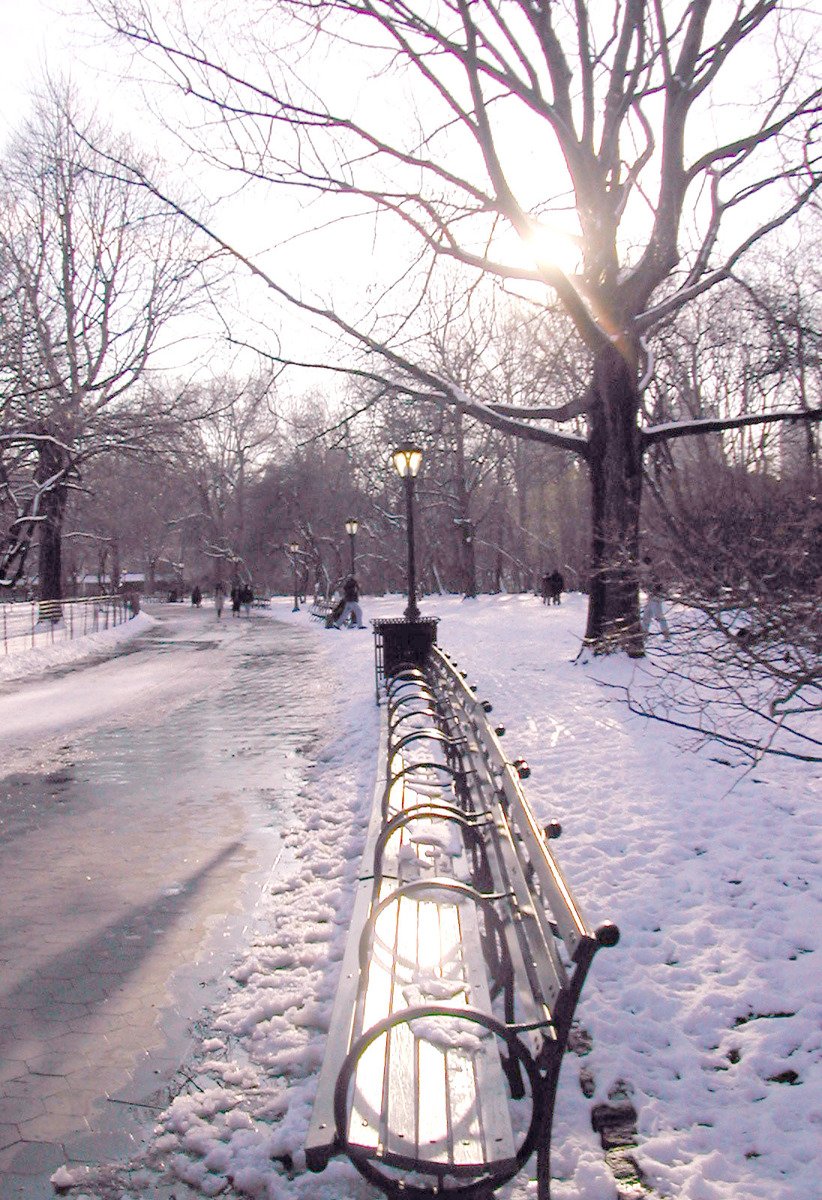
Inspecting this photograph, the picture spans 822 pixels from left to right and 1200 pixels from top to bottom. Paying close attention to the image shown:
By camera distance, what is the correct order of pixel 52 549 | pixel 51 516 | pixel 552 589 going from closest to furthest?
1. pixel 51 516
2. pixel 52 549
3. pixel 552 589

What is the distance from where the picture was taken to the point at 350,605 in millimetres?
29766

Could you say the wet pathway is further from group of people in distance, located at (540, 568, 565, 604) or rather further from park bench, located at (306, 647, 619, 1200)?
group of people in distance, located at (540, 568, 565, 604)

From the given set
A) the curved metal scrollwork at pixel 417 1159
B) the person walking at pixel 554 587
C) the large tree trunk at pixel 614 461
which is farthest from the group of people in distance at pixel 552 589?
the curved metal scrollwork at pixel 417 1159

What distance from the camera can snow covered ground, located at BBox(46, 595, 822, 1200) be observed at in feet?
9.22

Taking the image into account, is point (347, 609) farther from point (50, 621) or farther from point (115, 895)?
point (115, 895)

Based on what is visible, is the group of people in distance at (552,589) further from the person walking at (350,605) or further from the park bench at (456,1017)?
the park bench at (456,1017)

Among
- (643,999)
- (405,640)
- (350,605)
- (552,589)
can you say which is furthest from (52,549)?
(643,999)

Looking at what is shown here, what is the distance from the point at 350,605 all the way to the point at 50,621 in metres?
9.40

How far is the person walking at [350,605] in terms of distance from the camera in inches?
1145

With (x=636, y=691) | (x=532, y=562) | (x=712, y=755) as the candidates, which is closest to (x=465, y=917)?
(x=712, y=755)

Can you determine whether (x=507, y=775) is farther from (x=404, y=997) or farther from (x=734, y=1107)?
(x=734, y=1107)

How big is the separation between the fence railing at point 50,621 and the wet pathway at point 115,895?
344 inches

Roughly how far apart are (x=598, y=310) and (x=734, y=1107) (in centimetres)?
1224

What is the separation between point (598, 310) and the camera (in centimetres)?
1363
